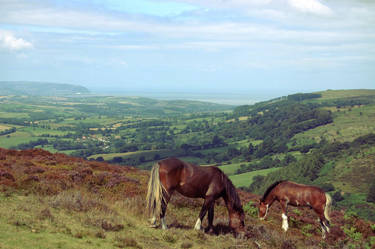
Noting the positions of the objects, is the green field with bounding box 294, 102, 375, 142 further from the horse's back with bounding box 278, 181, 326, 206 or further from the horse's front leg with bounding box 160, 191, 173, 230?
the horse's front leg with bounding box 160, 191, 173, 230

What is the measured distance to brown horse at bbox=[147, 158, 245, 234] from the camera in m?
11.2

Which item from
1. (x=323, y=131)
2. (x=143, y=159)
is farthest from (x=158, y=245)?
(x=323, y=131)

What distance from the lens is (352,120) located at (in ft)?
513

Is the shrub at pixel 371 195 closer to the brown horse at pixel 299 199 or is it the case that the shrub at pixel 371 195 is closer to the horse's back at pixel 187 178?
the brown horse at pixel 299 199

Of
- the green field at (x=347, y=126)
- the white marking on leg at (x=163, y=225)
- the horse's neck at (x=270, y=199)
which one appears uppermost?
the white marking on leg at (x=163, y=225)

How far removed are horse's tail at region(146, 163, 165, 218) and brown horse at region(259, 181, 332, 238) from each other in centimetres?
605

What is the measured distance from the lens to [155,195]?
11.1 m

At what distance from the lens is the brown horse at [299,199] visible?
46.7 feet

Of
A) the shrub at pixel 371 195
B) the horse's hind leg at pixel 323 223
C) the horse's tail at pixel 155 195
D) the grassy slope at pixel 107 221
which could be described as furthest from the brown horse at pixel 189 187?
the shrub at pixel 371 195

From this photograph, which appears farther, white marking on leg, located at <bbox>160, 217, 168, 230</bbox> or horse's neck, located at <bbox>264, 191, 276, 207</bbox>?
horse's neck, located at <bbox>264, 191, 276, 207</bbox>

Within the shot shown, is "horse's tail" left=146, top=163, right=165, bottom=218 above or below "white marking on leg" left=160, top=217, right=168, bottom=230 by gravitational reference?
above

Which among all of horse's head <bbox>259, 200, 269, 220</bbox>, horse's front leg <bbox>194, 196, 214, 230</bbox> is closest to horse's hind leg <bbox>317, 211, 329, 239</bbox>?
horse's head <bbox>259, 200, 269, 220</bbox>

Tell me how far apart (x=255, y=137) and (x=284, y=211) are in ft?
534

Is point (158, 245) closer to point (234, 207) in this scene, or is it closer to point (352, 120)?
point (234, 207)
